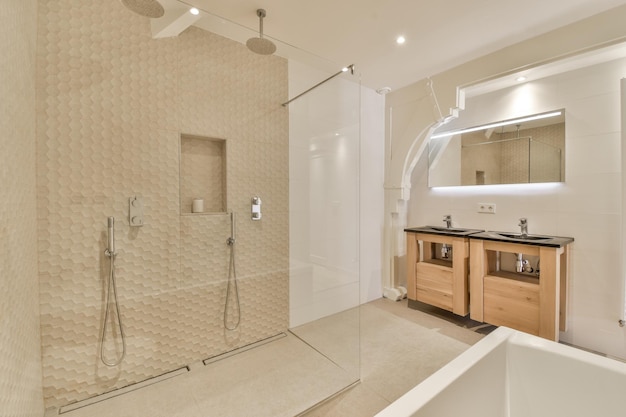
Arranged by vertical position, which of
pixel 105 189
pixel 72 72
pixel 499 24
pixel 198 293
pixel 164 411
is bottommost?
pixel 164 411

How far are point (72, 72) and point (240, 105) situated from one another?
1.07 m

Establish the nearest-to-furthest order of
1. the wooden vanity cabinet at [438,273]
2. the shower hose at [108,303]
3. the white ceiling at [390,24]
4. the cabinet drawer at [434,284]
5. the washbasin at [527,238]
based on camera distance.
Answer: the shower hose at [108,303] → the white ceiling at [390,24] → the washbasin at [527,238] → the wooden vanity cabinet at [438,273] → the cabinet drawer at [434,284]

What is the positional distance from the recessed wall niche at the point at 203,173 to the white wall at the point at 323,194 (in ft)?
2.13

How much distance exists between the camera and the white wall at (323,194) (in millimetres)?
2613

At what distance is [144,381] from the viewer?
1.89 m

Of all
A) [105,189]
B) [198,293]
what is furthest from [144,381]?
[105,189]

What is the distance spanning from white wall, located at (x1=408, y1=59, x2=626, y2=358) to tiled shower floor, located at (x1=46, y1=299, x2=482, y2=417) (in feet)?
A: 3.12

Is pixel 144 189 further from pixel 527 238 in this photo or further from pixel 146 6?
pixel 527 238

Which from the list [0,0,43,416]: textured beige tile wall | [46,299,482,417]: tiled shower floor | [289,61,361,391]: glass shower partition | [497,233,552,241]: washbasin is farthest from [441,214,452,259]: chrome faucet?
[0,0,43,416]: textured beige tile wall

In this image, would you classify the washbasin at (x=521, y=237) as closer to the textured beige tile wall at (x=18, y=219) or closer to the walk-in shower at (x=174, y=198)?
the walk-in shower at (x=174, y=198)

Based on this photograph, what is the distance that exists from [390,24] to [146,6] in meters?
A: 1.69

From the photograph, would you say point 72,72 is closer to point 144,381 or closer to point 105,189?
point 105,189

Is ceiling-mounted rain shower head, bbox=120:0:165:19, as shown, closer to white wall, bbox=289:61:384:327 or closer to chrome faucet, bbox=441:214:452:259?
white wall, bbox=289:61:384:327

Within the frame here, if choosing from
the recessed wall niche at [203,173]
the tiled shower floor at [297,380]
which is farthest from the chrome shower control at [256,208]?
the tiled shower floor at [297,380]
